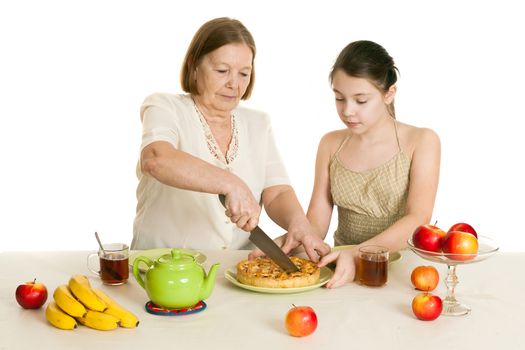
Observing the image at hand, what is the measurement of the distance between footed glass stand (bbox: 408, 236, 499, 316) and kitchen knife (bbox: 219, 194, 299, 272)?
38 cm

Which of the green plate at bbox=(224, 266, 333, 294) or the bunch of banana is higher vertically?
the bunch of banana

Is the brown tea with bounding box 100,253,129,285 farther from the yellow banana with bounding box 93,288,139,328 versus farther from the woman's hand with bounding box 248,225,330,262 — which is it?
the woman's hand with bounding box 248,225,330,262

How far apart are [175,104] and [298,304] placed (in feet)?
3.73

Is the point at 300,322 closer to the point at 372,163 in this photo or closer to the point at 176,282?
the point at 176,282

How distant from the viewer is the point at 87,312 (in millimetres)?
1769

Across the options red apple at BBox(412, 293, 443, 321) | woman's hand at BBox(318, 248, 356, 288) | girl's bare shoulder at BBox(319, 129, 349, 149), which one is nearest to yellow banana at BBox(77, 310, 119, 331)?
woman's hand at BBox(318, 248, 356, 288)

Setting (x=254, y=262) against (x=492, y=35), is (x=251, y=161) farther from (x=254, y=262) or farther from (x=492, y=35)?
(x=492, y=35)

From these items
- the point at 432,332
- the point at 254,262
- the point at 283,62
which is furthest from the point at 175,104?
the point at 283,62

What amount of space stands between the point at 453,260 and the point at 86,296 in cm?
95

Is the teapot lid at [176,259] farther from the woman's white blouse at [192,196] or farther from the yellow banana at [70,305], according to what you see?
the woman's white blouse at [192,196]

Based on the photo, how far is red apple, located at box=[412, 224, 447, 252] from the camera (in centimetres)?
187

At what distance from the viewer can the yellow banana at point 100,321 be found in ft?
5.69

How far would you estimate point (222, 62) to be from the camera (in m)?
2.67

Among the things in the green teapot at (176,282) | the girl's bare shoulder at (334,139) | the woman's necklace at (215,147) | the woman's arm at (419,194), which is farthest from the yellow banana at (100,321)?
the girl's bare shoulder at (334,139)
